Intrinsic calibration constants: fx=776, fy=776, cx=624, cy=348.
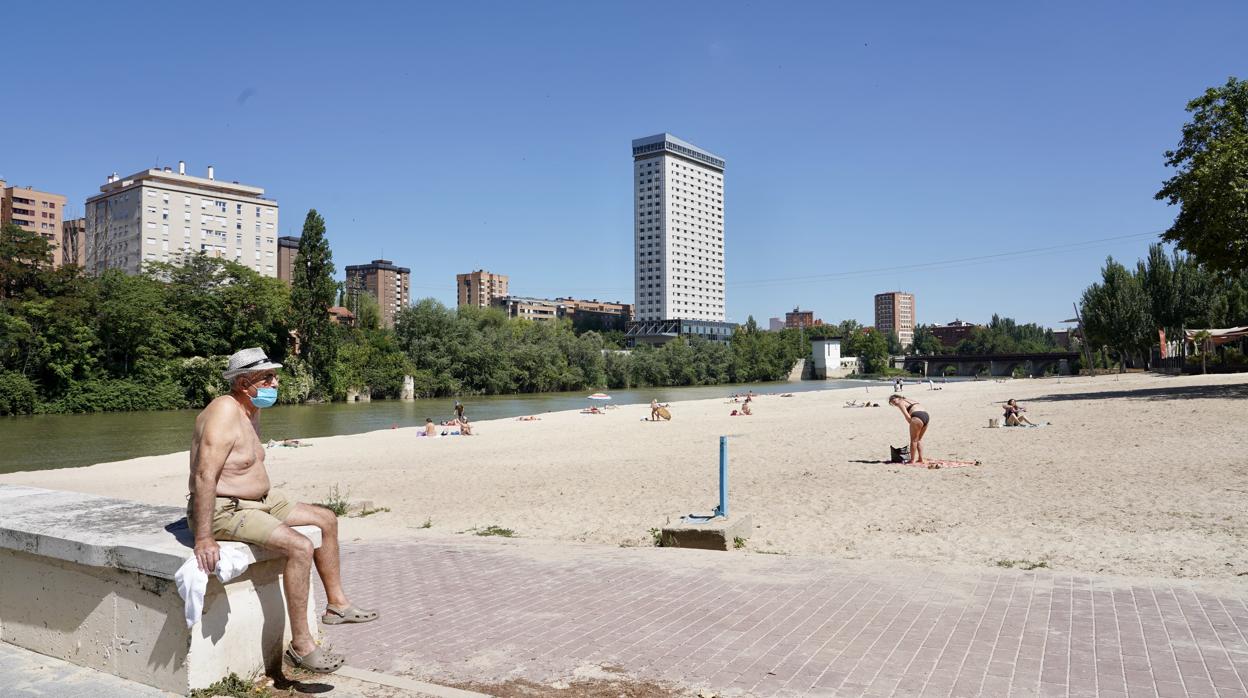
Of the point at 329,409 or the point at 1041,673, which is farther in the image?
the point at 329,409

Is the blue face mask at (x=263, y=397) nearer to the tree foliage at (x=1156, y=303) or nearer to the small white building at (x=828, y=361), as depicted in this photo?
the tree foliage at (x=1156, y=303)

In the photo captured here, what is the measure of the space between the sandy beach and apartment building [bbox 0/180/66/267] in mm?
132961

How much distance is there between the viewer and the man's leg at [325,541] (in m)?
4.64

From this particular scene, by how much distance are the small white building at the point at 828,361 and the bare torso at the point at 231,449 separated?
137 meters

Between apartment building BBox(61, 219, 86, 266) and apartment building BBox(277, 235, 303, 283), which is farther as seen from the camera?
apartment building BBox(277, 235, 303, 283)

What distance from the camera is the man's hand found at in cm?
375

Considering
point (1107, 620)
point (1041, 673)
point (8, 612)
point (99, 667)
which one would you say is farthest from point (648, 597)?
point (8, 612)

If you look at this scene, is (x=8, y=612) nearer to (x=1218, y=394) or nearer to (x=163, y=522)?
(x=163, y=522)

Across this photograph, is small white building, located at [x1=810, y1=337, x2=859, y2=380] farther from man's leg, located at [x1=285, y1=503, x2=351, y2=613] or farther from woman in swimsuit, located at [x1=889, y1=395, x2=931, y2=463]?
man's leg, located at [x1=285, y1=503, x2=351, y2=613]

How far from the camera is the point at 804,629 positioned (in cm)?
534

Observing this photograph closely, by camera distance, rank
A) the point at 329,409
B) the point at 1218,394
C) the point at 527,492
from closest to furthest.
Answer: the point at 527,492 < the point at 1218,394 < the point at 329,409

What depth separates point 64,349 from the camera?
5181 centimetres

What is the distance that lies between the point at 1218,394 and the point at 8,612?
31083 millimetres

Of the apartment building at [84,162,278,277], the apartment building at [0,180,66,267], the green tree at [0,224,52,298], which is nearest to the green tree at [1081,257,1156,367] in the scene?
the green tree at [0,224,52,298]
